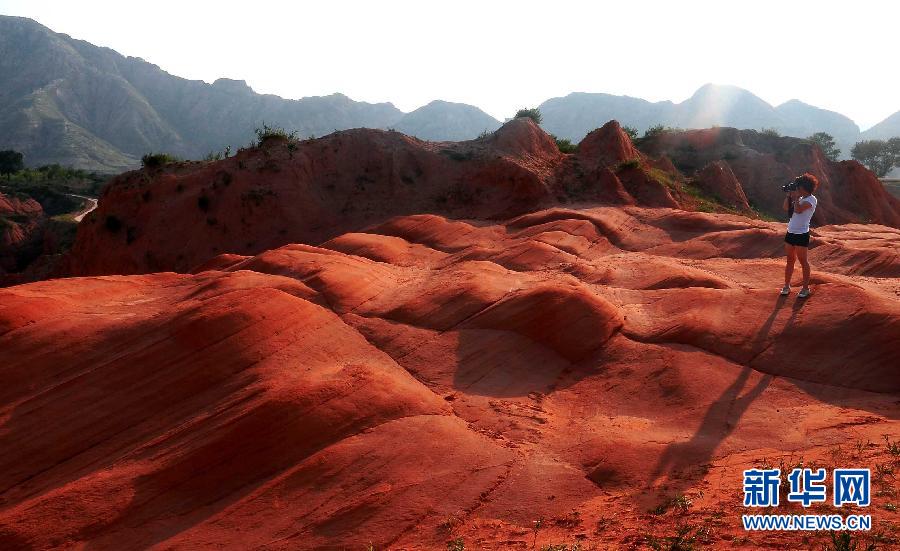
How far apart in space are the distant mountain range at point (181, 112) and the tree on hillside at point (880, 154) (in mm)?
80706

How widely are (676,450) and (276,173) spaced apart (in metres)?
18.3

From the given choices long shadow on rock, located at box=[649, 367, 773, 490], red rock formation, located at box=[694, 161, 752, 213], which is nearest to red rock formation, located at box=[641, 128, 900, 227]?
red rock formation, located at box=[694, 161, 752, 213]

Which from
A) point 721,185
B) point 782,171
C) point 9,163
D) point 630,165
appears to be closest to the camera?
point 630,165

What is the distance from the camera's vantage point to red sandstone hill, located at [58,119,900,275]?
742 inches

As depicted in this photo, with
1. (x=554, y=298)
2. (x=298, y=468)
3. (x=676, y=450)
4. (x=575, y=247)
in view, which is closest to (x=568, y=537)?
(x=676, y=450)

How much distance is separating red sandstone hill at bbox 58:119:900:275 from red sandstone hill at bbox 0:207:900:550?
10572 mm

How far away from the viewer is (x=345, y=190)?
2025cm

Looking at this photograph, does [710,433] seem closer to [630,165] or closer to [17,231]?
[630,165]

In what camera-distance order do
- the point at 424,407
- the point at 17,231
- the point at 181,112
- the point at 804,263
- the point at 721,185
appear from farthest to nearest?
the point at 181,112 → the point at 17,231 → the point at 721,185 → the point at 804,263 → the point at 424,407

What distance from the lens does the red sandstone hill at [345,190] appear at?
1886 cm

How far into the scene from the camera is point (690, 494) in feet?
12.5

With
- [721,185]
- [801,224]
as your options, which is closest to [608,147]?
[721,185]

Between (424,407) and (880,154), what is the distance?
213 feet

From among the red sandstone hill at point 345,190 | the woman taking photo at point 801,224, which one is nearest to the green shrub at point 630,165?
the red sandstone hill at point 345,190
